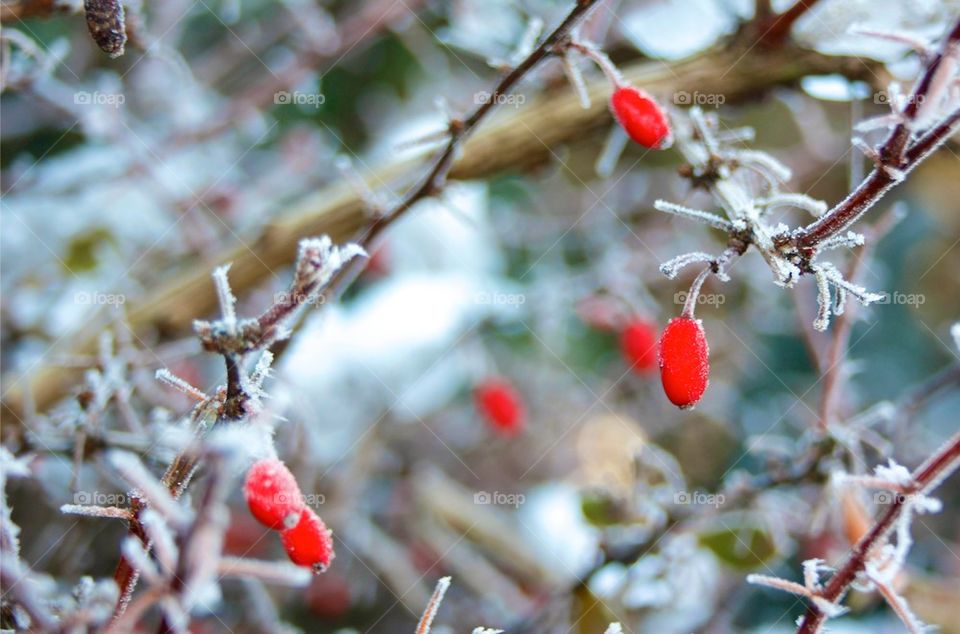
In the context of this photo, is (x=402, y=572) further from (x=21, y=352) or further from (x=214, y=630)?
(x=21, y=352)

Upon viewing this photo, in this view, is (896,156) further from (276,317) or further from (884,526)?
(276,317)

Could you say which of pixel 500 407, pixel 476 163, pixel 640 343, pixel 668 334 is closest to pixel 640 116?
pixel 668 334

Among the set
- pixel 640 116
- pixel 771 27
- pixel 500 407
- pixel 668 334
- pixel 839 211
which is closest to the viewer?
pixel 839 211

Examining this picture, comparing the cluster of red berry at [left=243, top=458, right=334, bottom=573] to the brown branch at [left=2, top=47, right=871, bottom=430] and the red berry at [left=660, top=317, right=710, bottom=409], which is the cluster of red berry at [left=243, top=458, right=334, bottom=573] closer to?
the red berry at [left=660, top=317, right=710, bottom=409]

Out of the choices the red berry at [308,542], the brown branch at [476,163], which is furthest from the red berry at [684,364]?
the brown branch at [476,163]

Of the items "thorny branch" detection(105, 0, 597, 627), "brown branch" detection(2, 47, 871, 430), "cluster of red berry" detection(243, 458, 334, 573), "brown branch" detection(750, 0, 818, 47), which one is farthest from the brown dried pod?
"brown branch" detection(750, 0, 818, 47)

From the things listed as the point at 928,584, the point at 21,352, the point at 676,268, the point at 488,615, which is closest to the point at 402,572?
the point at 488,615

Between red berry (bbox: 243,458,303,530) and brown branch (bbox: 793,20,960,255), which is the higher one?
brown branch (bbox: 793,20,960,255)

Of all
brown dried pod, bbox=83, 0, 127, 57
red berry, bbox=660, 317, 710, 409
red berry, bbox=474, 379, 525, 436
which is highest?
brown dried pod, bbox=83, 0, 127, 57
